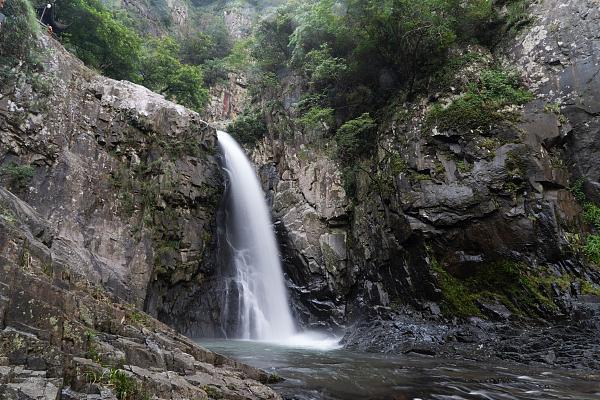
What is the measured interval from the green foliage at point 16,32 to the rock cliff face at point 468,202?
11.0 metres

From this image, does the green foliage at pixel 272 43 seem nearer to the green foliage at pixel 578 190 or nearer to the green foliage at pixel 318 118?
the green foliage at pixel 318 118

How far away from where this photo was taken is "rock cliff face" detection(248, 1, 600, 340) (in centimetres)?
1155

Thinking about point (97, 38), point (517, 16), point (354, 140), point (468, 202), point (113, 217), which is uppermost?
point (97, 38)

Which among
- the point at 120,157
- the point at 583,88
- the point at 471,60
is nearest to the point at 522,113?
the point at 583,88

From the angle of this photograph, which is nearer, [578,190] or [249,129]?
[578,190]

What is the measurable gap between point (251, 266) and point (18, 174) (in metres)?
8.47

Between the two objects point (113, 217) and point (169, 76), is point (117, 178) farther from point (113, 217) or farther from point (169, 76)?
point (169, 76)

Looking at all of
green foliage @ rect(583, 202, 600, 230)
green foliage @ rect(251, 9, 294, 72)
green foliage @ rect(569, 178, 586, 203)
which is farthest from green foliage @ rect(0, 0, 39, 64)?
green foliage @ rect(583, 202, 600, 230)

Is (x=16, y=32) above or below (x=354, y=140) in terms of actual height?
above

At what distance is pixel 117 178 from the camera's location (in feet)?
45.9

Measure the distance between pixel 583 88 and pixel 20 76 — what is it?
1800cm

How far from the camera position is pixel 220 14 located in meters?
36.9

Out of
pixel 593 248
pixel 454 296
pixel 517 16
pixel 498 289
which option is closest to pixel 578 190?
pixel 593 248

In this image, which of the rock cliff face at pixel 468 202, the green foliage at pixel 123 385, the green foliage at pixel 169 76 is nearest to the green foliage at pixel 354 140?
the rock cliff face at pixel 468 202
